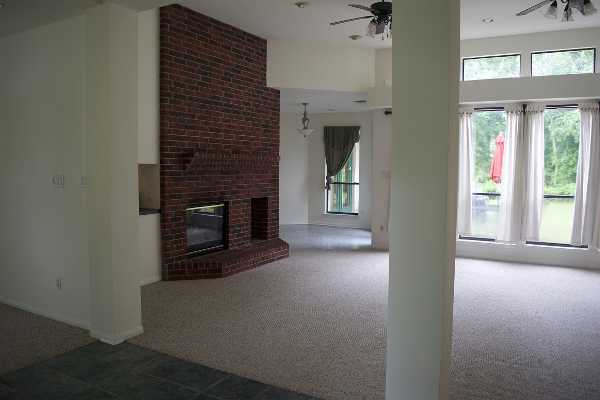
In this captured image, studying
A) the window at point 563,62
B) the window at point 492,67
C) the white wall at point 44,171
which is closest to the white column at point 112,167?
the white wall at point 44,171

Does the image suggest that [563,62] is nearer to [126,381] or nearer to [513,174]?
[513,174]

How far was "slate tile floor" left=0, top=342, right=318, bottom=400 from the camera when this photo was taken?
3012mm

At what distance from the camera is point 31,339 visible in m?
3.89

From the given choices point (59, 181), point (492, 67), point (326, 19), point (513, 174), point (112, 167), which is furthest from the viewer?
point (492, 67)

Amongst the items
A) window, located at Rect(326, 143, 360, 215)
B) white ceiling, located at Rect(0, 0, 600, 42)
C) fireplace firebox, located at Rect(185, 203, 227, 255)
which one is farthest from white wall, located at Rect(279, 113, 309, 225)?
fireplace firebox, located at Rect(185, 203, 227, 255)

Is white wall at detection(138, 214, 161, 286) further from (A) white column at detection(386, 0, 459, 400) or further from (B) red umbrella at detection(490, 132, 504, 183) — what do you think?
(B) red umbrella at detection(490, 132, 504, 183)

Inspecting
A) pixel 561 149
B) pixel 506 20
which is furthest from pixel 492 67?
pixel 561 149

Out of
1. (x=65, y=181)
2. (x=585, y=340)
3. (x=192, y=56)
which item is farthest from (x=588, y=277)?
(x=65, y=181)

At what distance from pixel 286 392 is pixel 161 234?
3149 mm

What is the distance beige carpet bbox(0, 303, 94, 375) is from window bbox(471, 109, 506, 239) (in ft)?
19.3

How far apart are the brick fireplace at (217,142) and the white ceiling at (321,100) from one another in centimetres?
71

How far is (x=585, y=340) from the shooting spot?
4078 millimetres

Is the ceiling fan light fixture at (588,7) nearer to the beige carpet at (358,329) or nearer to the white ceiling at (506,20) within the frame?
the white ceiling at (506,20)

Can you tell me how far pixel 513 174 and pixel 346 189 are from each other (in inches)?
164
